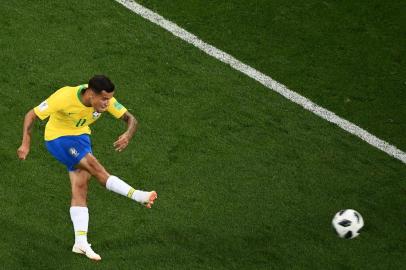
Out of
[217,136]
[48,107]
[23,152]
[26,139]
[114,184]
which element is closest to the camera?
[23,152]

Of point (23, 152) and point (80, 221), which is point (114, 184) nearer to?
point (80, 221)

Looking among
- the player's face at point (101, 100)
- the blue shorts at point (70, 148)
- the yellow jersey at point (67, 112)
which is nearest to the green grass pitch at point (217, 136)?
the blue shorts at point (70, 148)

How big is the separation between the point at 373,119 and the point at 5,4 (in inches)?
209

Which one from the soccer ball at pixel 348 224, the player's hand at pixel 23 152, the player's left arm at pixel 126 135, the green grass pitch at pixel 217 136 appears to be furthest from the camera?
the green grass pitch at pixel 217 136

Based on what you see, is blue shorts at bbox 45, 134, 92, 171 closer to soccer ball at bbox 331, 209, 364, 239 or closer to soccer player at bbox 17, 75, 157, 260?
soccer player at bbox 17, 75, 157, 260

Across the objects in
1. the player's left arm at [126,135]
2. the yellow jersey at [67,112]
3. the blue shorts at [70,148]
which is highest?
→ the player's left arm at [126,135]

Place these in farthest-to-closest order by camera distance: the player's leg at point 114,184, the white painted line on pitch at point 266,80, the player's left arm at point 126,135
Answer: the white painted line on pitch at point 266,80 → the player's leg at point 114,184 → the player's left arm at point 126,135

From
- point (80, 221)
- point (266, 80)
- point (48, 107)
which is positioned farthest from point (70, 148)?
point (266, 80)

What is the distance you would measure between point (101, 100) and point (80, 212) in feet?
3.74

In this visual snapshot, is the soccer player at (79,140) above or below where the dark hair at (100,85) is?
below

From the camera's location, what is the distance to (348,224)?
905 cm

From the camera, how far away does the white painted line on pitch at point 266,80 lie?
1121cm

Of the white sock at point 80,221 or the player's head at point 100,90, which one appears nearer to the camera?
the player's head at point 100,90

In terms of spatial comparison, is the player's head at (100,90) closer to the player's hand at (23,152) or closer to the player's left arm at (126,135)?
the player's left arm at (126,135)
